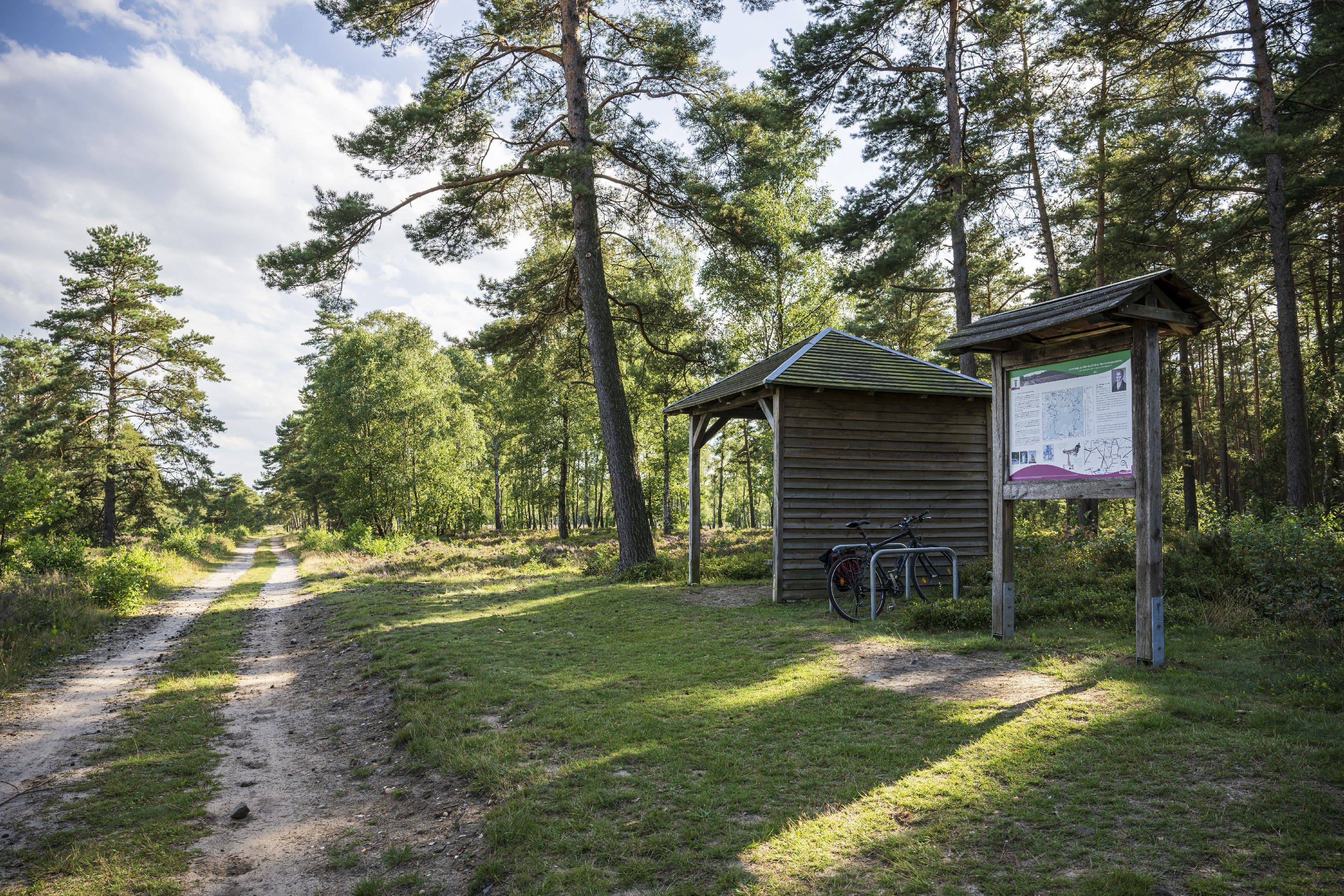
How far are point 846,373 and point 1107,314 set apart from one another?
5.77m

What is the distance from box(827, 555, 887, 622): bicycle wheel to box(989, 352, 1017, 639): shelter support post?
2.21 meters

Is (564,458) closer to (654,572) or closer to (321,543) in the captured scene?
(321,543)

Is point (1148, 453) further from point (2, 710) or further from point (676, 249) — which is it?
point (676, 249)

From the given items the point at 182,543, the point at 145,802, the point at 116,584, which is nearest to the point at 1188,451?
the point at 145,802

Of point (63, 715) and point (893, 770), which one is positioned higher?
point (893, 770)

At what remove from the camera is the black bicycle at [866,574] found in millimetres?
9156

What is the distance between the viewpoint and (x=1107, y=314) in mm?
5590

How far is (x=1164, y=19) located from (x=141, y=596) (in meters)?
24.4

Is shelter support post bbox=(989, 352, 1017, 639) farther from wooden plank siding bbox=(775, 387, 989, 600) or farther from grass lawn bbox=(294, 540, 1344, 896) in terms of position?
wooden plank siding bbox=(775, 387, 989, 600)

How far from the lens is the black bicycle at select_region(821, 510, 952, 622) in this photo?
9.16m

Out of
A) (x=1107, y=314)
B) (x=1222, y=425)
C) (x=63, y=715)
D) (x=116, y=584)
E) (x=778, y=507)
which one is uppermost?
(x=1222, y=425)

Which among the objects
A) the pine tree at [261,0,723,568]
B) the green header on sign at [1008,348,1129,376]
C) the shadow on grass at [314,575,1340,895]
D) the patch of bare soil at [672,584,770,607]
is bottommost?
the patch of bare soil at [672,584,770,607]

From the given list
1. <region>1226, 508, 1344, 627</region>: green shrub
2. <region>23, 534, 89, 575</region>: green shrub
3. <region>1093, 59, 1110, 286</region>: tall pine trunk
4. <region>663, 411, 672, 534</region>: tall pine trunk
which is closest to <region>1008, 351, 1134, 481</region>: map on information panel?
<region>1226, 508, 1344, 627</region>: green shrub

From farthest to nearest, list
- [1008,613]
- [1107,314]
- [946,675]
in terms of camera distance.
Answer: [1008,613] < [946,675] < [1107,314]
